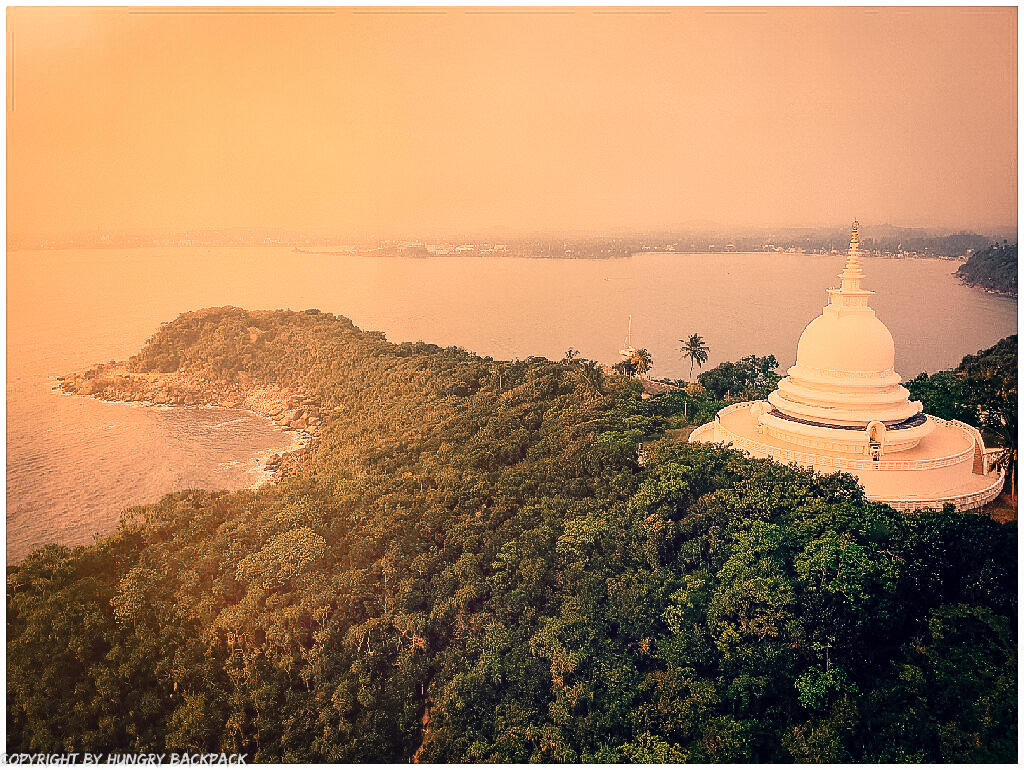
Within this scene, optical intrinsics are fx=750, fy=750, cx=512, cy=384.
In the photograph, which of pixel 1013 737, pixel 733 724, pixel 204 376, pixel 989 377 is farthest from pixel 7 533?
pixel 989 377

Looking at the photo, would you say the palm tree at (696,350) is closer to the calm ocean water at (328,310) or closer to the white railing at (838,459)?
the calm ocean water at (328,310)

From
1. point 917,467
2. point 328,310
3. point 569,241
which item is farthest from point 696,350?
point 328,310

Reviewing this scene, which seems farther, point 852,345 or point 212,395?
point 212,395

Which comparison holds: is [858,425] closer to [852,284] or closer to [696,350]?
[852,284]

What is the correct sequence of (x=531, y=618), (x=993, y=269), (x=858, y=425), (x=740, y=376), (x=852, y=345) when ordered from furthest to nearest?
(x=740, y=376) → (x=993, y=269) → (x=852, y=345) → (x=858, y=425) → (x=531, y=618)

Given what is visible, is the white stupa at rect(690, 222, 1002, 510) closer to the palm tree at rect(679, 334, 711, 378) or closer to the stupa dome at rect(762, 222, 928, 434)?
the stupa dome at rect(762, 222, 928, 434)

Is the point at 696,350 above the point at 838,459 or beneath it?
above
